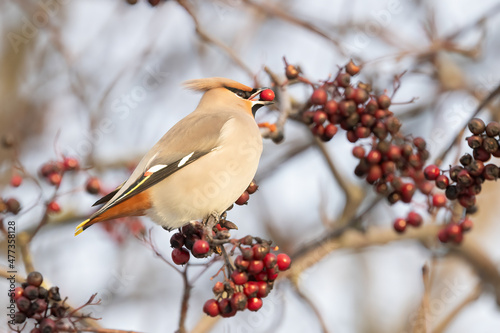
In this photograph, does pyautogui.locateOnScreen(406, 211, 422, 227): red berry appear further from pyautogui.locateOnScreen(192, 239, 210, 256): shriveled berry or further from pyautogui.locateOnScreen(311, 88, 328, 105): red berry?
pyautogui.locateOnScreen(192, 239, 210, 256): shriveled berry

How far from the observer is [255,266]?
2541 mm

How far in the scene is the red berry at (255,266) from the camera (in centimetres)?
254

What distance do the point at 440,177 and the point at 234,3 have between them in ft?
7.05

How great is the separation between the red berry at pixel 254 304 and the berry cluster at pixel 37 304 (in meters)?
0.76

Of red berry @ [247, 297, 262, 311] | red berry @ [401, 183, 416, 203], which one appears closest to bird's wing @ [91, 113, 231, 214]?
red berry @ [247, 297, 262, 311]

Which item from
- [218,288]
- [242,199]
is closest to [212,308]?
[218,288]

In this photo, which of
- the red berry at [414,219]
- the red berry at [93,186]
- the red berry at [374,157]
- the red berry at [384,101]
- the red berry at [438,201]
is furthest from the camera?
the red berry at [93,186]

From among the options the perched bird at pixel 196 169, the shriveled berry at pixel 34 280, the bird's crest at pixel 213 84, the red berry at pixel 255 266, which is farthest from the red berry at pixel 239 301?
the bird's crest at pixel 213 84

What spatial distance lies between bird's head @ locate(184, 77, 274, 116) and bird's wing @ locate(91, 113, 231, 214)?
20 centimetres

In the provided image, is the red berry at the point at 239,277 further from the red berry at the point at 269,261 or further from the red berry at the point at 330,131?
the red berry at the point at 330,131

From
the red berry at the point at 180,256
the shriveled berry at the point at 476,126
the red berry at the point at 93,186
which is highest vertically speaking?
the shriveled berry at the point at 476,126

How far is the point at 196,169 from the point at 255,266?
2.62 ft

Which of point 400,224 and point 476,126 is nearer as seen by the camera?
point 476,126

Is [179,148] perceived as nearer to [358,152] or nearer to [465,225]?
[358,152]
